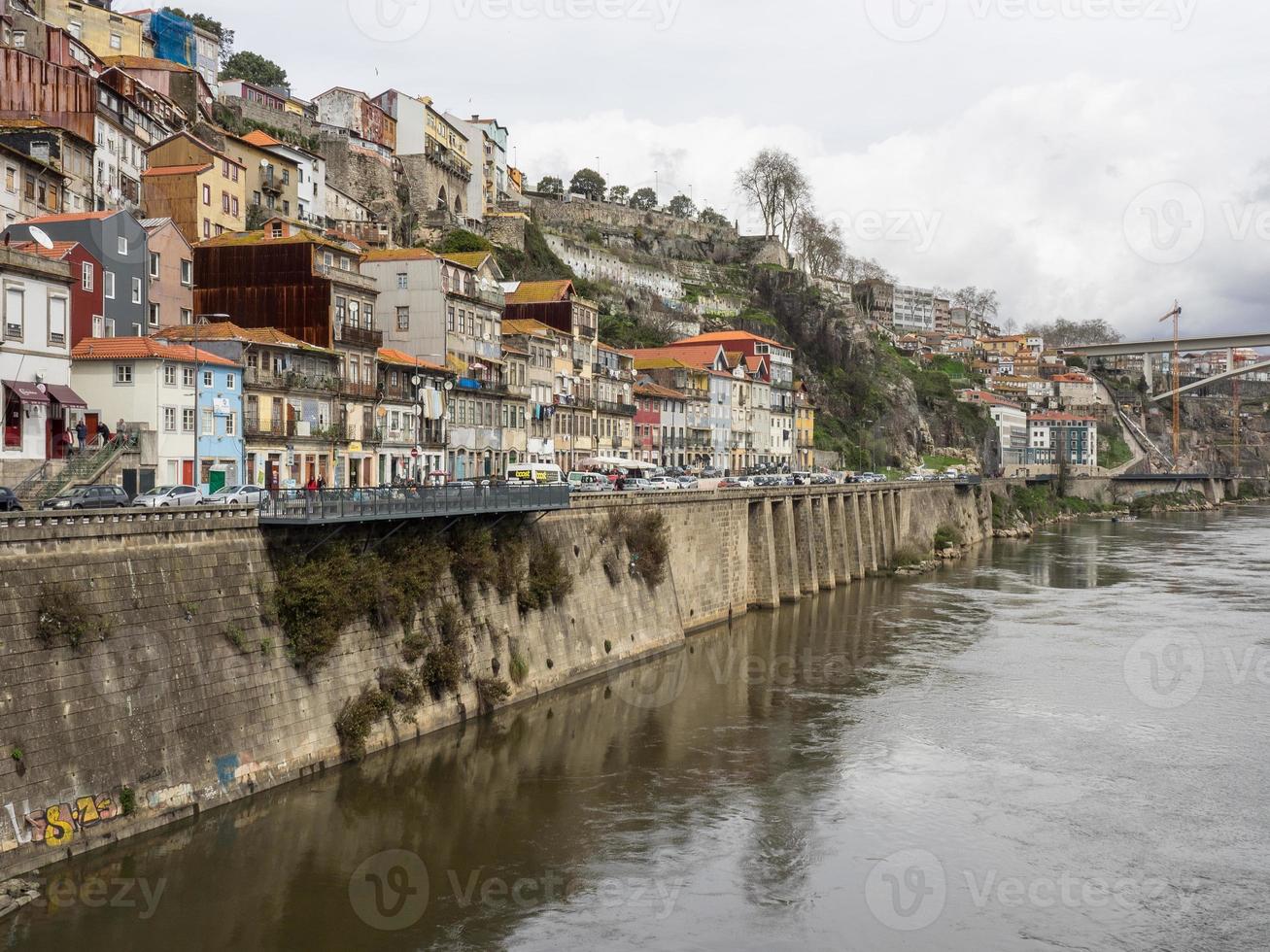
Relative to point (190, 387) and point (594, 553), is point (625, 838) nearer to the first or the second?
point (594, 553)

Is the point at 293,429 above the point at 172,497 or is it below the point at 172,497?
above

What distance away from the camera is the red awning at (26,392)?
33.4m

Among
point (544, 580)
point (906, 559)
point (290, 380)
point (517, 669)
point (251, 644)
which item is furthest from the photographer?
point (906, 559)

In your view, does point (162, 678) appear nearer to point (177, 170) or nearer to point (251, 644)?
point (251, 644)

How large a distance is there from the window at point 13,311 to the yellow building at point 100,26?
5181 cm

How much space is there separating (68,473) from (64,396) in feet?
8.77

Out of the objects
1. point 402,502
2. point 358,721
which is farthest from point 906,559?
point 358,721

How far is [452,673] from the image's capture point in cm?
3212

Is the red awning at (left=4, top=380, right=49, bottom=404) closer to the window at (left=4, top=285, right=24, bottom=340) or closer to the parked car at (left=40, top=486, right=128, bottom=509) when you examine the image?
the window at (left=4, top=285, right=24, bottom=340)

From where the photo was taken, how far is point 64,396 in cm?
3541

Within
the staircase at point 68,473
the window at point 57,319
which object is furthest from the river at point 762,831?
the window at point 57,319

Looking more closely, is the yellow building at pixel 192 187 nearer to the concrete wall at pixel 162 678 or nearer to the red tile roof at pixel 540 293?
the red tile roof at pixel 540 293

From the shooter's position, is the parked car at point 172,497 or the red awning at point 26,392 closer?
the parked car at point 172,497

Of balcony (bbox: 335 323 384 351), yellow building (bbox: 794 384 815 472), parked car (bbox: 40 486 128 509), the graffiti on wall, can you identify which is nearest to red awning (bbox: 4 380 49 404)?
parked car (bbox: 40 486 128 509)
